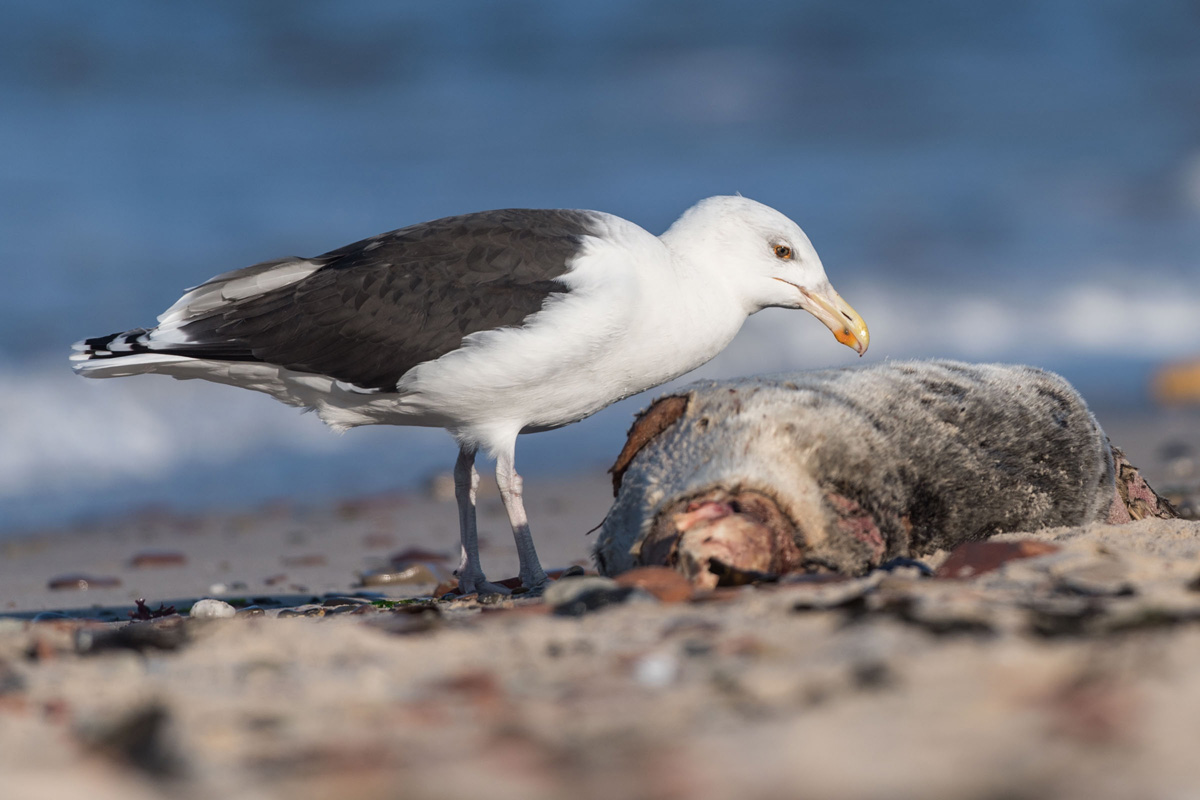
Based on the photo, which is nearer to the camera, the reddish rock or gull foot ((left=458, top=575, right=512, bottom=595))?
the reddish rock

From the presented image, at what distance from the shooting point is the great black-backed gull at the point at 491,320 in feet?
17.8

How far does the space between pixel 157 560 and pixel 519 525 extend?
302 centimetres

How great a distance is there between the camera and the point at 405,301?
221 inches

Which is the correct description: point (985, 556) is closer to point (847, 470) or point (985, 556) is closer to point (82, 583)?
point (847, 470)

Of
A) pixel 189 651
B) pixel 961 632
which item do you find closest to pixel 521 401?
pixel 189 651

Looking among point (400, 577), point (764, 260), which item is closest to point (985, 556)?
point (764, 260)

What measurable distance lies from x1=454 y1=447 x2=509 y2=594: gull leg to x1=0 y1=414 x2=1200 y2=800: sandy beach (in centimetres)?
135

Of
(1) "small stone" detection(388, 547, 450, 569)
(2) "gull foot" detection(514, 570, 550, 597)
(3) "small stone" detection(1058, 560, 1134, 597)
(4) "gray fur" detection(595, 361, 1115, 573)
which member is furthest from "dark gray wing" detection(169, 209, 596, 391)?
(3) "small stone" detection(1058, 560, 1134, 597)

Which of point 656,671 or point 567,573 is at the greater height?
point 567,573

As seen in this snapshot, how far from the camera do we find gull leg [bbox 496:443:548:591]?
5.58m

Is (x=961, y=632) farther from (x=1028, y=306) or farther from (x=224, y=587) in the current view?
(x=1028, y=306)

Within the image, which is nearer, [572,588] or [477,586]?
[572,588]

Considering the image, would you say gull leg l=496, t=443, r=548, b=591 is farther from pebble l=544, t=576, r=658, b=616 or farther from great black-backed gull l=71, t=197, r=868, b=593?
pebble l=544, t=576, r=658, b=616

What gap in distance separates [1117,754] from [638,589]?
1758 millimetres
